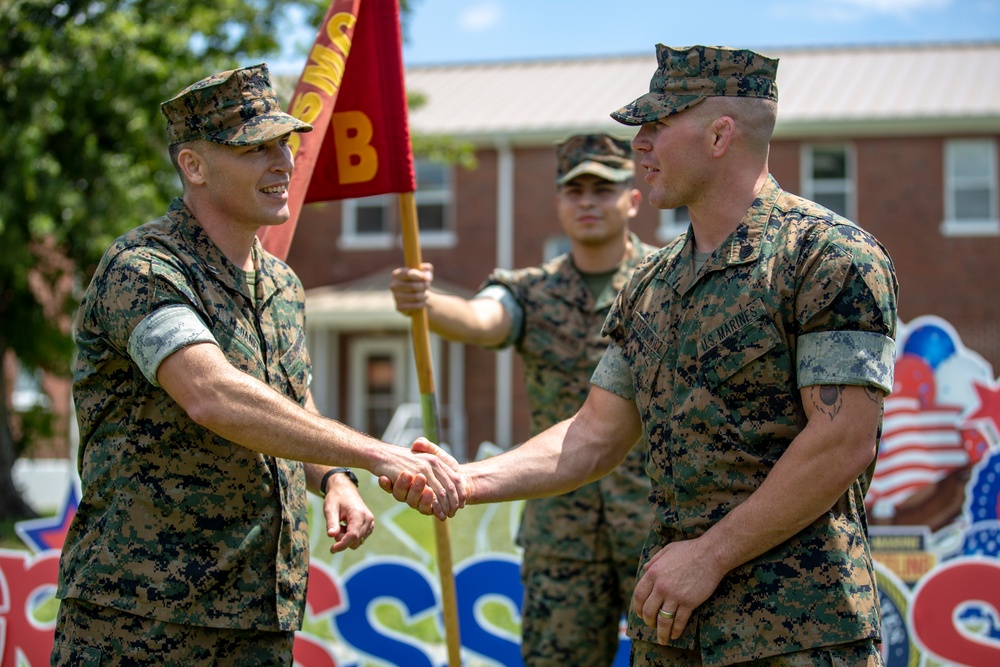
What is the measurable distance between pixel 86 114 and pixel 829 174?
44.4ft

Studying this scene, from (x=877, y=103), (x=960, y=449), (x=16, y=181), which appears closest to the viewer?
(x=960, y=449)

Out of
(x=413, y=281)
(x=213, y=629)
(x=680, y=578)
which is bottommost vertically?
(x=213, y=629)

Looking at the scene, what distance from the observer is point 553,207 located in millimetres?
20578

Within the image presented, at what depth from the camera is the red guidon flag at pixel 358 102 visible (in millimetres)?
4398

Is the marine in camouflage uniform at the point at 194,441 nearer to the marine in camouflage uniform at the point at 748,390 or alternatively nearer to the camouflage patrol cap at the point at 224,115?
the camouflage patrol cap at the point at 224,115

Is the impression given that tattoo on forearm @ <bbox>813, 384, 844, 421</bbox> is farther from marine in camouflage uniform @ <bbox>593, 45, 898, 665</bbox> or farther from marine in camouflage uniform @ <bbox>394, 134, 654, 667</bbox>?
marine in camouflage uniform @ <bbox>394, 134, 654, 667</bbox>

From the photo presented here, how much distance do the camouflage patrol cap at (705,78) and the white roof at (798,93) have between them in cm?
1579

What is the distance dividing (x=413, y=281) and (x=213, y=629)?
183 centimetres

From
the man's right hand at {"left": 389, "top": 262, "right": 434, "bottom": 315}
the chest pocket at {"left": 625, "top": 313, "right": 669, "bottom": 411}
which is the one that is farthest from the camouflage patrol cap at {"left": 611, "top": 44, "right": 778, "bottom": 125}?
the man's right hand at {"left": 389, "top": 262, "right": 434, "bottom": 315}

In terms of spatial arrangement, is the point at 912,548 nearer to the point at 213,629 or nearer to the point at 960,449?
the point at 960,449

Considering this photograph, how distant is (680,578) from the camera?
274cm

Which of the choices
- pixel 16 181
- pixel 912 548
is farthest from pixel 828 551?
pixel 16 181

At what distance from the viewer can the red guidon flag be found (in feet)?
14.4

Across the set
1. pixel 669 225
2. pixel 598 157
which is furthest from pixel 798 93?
pixel 598 157
